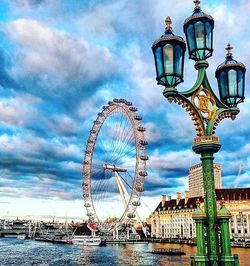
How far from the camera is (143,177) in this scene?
203 ft

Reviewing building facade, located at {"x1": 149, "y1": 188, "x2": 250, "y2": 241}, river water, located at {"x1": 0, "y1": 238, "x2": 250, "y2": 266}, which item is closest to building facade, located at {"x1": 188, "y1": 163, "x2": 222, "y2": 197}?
building facade, located at {"x1": 149, "y1": 188, "x2": 250, "y2": 241}

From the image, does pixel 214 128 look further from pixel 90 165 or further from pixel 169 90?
pixel 90 165

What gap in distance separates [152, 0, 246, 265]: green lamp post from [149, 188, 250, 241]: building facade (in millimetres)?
77982

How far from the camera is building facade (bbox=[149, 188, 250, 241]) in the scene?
307 feet

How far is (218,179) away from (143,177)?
11728cm

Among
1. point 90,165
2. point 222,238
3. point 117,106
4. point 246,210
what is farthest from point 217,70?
point 246,210

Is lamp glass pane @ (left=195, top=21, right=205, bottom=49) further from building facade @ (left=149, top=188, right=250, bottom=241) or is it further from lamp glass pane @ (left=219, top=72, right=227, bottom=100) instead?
building facade @ (left=149, top=188, right=250, bottom=241)

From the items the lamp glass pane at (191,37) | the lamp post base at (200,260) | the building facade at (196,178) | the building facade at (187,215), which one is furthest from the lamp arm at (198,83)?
the building facade at (196,178)

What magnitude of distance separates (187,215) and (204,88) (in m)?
107

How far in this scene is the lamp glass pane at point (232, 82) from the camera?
7.46 m

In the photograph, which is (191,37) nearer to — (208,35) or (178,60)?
(208,35)

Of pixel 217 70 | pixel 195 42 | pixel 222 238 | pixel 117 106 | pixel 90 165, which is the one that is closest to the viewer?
pixel 222 238

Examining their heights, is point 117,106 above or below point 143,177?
above

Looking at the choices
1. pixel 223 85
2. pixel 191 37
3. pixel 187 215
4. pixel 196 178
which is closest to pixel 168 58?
pixel 191 37
